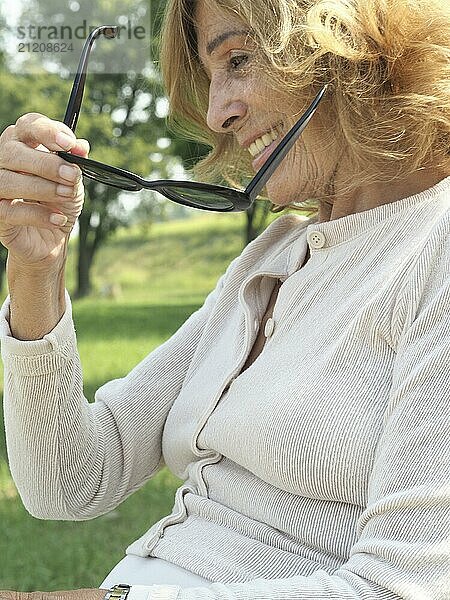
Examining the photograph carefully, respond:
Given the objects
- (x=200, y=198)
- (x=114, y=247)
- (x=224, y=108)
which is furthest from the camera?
(x=114, y=247)

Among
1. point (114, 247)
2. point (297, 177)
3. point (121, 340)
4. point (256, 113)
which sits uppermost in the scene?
point (256, 113)

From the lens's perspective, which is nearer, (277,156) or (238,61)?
(277,156)

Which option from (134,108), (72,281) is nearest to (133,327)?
(134,108)

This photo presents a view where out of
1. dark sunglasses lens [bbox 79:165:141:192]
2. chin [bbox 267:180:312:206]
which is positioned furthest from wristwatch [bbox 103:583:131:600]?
chin [bbox 267:180:312:206]

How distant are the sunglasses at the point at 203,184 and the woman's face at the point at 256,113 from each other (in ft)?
0.32

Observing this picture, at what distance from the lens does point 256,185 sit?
5.33 feet

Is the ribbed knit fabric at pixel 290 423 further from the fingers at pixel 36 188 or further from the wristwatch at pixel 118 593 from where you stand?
the fingers at pixel 36 188

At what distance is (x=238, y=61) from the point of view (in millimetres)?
1867

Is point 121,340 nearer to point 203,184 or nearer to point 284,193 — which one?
point 284,193

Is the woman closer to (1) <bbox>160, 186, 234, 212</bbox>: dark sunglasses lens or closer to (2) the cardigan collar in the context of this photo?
(2) the cardigan collar

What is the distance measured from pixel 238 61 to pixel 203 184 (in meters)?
0.35

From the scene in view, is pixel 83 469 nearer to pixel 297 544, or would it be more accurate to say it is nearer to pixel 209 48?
pixel 297 544

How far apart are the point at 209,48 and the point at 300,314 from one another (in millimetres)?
561

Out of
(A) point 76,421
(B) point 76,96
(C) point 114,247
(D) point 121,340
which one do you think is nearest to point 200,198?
(B) point 76,96
